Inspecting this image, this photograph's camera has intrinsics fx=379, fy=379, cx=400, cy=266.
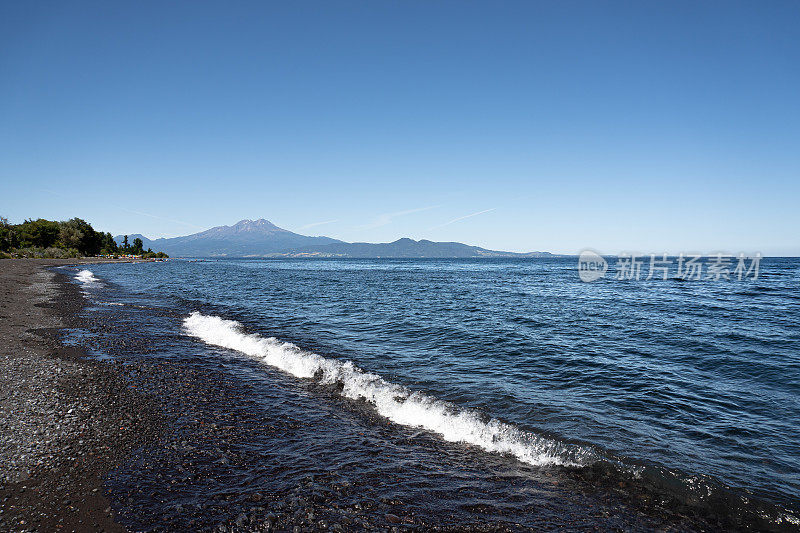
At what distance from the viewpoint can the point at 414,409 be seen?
444 inches

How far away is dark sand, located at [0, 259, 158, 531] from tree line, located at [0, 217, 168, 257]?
137m

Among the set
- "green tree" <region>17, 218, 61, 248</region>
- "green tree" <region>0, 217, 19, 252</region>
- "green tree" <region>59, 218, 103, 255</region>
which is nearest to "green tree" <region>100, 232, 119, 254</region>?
"green tree" <region>59, 218, 103, 255</region>

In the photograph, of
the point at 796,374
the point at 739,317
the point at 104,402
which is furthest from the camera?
the point at 739,317

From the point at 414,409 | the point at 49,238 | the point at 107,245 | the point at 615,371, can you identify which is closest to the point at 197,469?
the point at 414,409

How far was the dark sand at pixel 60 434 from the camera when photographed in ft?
19.8

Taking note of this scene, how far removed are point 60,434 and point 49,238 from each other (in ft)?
573

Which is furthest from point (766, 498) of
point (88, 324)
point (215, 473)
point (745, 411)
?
point (88, 324)

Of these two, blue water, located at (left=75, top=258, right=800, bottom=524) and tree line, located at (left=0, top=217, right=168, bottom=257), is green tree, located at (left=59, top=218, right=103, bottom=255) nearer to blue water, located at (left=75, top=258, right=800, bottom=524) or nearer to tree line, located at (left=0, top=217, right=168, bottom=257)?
tree line, located at (left=0, top=217, right=168, bottom=257)

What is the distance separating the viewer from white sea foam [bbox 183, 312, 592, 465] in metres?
8.96

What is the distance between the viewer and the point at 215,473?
7.36 m

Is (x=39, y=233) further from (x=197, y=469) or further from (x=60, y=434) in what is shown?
(x=197, y=469)

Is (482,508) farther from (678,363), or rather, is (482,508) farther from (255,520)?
(678,363)

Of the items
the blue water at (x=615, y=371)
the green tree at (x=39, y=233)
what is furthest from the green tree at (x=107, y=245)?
the blue water at (x=615, y=371)

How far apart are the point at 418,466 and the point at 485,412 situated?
11.9ft
